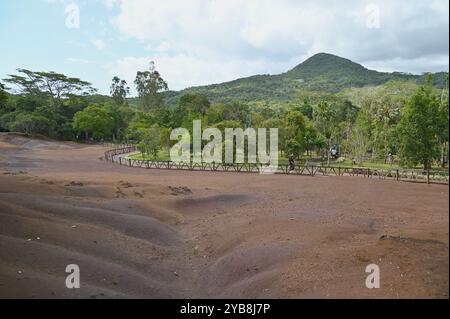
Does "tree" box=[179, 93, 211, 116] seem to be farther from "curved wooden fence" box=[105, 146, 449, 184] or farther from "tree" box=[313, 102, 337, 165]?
"curved wooden fence" box=[105, 146, 449, 184]

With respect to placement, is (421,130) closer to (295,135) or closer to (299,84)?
(295,135)

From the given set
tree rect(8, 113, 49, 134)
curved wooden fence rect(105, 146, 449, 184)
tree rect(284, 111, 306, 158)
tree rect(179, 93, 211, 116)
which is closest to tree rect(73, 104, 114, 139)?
tree rect(8, 113, 49, 134)

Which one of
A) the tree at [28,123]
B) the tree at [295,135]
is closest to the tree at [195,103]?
the tree at [28,123]

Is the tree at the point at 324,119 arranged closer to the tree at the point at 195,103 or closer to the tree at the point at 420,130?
the tree at the point at 195,103

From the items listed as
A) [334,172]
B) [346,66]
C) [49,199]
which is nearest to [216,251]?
[49,199]

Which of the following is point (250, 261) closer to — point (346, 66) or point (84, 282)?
point (84, 282)

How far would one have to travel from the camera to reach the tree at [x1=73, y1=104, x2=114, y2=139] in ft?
216

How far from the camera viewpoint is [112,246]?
41.8 ft

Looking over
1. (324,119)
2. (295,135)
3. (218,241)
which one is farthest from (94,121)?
(218,241)

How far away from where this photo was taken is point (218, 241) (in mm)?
14250

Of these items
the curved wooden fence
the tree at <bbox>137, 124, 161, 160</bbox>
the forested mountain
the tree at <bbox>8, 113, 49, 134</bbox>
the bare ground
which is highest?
the forested mountain

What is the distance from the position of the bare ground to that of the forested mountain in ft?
381

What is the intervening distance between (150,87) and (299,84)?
338ft

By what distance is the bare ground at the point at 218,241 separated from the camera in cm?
892
